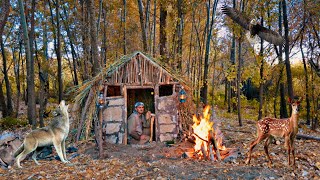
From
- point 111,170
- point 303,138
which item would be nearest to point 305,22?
point 303,138

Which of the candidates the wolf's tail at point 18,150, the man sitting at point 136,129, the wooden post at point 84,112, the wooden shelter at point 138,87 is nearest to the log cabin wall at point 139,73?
the wooden shelter at point 138,87

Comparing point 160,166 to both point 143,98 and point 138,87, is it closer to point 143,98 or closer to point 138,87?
point 138,87

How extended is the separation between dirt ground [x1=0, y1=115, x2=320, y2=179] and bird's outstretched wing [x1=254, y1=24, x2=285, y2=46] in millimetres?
2985

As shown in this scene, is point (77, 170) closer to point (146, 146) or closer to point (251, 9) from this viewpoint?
point (146, 146)

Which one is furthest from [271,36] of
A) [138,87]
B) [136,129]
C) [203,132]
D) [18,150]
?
[18,150]

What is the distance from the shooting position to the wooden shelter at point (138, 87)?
8.31 m

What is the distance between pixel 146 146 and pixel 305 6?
28.3ft

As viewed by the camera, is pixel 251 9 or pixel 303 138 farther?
pixel 251 9

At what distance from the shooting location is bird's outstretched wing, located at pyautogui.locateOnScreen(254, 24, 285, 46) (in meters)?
6.47

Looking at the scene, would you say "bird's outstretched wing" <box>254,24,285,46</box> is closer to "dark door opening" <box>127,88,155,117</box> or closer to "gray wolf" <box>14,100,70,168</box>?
"dark door opening" <box>127,88,155,117</box>

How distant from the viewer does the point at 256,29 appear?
7.08 meters

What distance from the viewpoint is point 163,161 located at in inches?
259

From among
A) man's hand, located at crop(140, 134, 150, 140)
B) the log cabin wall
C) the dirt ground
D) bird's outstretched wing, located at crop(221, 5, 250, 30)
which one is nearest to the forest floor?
the dirt ground

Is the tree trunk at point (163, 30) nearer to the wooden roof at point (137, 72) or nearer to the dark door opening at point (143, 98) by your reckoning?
the dark door opening at point (143, 98)
